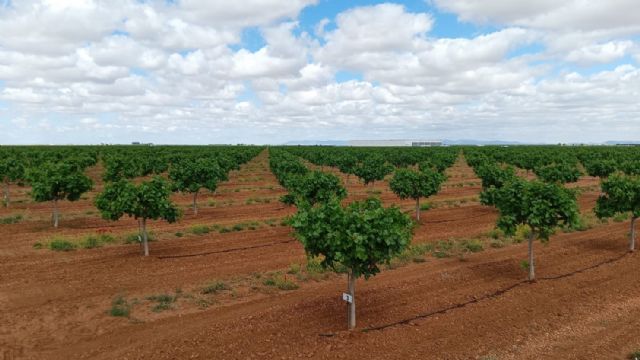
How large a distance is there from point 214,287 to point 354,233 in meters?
8.08

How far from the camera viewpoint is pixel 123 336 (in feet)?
47.1

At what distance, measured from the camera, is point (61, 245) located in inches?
978

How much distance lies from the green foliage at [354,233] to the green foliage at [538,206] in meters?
6.91

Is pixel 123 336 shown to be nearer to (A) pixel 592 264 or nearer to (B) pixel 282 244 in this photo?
(B) pixel 282 244

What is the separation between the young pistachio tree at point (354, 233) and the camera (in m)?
13.3

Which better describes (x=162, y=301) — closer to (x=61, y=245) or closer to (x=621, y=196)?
(x=61, y=245)

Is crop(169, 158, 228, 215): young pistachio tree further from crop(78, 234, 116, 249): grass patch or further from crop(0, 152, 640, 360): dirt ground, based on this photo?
crop(78, 234, 116, 249): grass patch

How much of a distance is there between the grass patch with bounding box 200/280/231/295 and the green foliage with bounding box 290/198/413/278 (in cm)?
602

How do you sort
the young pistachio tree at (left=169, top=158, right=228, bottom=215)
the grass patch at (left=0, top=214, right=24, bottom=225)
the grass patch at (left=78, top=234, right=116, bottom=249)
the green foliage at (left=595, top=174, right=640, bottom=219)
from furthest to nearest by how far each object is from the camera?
the young pistachio tree at (left=169, top=158, right=228, bottom=215) < the grass patch at (left=0, top=214, right=24, bottom=225) < the grass patch at (left=78, top=234, right=116, bottom=249) < the green foliage at (left=595, top=174, right=640, bottom=219)

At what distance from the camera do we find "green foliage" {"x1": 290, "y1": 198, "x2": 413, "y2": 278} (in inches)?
524

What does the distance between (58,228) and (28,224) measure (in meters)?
3.09

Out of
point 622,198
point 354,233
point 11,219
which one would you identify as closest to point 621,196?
point 622,198

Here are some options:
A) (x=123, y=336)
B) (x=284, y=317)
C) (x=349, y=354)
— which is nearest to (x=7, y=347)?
(x=123, y=336)

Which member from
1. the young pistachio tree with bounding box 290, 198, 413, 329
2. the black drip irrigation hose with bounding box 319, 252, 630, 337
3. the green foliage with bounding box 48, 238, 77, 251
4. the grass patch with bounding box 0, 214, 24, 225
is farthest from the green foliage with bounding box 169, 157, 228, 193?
the black drip irrigation hose with bounding box 319, 252, 630, 337
